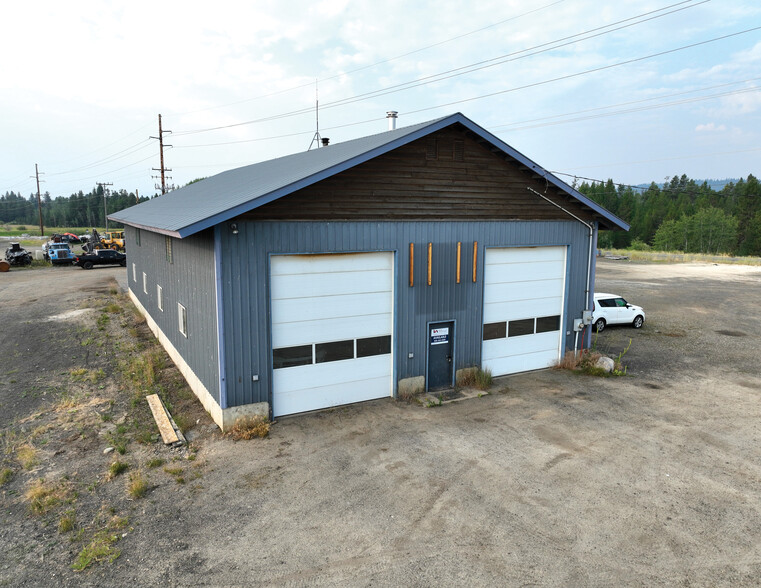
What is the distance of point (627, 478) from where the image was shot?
8.69 metres

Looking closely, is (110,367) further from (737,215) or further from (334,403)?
(737,215)

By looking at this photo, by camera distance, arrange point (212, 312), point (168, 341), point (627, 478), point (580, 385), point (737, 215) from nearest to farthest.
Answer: point (627, 478)
point (212, 312)
point (580, 385)
point (168, 341)
point (737, 215)

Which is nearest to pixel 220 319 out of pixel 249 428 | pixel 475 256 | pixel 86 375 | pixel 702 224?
pixel 249 428

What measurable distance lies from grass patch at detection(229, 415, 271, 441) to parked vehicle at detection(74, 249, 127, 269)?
36.8m

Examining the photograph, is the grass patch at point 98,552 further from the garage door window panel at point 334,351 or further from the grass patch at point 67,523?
the garage door window panel at point 334,351

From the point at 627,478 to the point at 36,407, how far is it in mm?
13082

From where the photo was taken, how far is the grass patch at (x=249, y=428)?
10.1 meters

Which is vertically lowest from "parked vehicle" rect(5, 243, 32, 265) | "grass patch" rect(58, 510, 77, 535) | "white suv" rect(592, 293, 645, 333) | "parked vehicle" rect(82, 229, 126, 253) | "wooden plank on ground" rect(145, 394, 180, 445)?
"grass patch" rect(58, 510, 77, 535)

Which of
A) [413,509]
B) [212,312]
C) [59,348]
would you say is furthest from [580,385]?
[59,348]

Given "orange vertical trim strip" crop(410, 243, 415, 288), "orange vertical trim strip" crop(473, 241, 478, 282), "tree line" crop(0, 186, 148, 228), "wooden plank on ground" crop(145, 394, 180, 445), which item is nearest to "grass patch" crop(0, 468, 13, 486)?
"wooden plank on ground" crop(145, 394, 180, 445)

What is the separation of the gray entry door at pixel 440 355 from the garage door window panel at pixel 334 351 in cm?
228

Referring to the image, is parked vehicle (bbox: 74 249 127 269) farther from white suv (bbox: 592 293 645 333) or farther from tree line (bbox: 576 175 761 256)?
tree line (bbox: 576 175 761 256)

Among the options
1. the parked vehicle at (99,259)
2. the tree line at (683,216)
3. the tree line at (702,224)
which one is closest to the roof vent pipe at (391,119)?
the parked vehicle at (99,259)

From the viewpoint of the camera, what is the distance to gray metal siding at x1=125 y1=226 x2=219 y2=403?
10.6 meters
